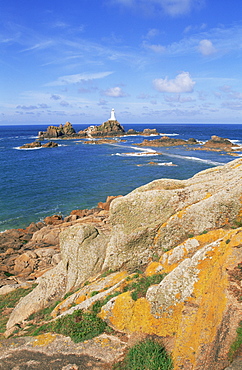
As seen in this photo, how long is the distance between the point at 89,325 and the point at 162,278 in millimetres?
3469

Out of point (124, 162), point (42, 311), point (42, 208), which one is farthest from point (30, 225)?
point (124, 162)

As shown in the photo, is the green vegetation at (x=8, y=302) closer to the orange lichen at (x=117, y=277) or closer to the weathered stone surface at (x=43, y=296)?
the weathered stone surface at (x=43, y=296)

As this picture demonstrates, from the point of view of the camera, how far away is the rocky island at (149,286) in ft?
26.8

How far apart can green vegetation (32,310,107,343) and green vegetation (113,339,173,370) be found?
171 cm

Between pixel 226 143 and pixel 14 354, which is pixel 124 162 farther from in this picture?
pixel 14 354

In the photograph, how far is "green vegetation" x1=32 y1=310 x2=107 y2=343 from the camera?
935 cm

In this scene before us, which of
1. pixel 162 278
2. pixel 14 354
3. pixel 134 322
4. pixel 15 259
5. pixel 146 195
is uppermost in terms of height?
pixel 146 195

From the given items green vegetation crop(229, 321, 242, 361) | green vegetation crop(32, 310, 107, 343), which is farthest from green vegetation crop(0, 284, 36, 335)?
green vegetation crop(229, 321, 242, 361)

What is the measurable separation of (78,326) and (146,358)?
324 cm

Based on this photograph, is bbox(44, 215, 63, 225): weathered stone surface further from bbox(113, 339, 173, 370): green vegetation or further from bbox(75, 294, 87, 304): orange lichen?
bbox(113, 339, 173, 370): green vegetation

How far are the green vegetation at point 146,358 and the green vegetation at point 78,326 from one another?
1714 millimetres

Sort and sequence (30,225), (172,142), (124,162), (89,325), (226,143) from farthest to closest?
1. (172,142)
2. (226,143)
3. (124,162)
4. (30,225)
5. (89,325)

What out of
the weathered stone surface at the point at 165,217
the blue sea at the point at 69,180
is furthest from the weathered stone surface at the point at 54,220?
the weathered stone surface at the point at 165,217

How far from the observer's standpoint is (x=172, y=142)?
107375mm
